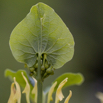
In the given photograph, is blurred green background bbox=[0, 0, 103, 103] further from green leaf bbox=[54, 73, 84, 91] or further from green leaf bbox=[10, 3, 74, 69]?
green leaf bbox=[10, 3, 74, 69]

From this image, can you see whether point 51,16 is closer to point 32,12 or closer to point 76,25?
point 32,12

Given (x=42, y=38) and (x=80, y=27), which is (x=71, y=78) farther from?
(x=80, y=27)

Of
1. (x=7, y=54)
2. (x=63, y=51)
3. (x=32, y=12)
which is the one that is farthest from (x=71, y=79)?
(x=7, y=54)

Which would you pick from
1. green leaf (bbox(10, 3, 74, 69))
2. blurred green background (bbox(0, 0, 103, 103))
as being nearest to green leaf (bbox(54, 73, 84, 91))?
green leaf (bbox(10, 3, 74, 69))

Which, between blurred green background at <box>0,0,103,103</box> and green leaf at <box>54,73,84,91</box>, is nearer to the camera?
green leaf at <box>54,73,84,91</box>

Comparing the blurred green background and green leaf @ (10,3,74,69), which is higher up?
green leaf @ (10,3,74,69)

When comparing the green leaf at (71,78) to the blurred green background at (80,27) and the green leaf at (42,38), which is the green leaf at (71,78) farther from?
the blurred green background at (80,27)

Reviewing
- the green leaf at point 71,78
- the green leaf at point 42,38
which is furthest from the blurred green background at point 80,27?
the green leaf at point 42,38

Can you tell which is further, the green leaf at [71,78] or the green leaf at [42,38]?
the green leaf at [71,78]
